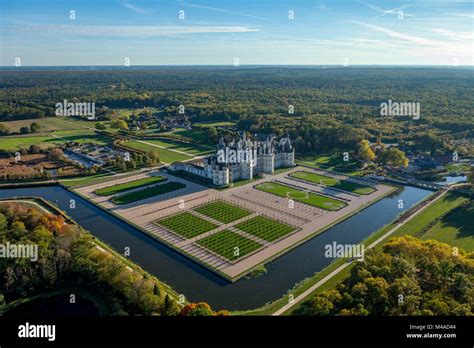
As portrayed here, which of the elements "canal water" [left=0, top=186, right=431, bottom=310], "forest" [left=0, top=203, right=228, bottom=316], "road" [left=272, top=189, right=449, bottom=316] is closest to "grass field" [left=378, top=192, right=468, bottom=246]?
"road" [left=272, top=189, right=449, bottom=316]

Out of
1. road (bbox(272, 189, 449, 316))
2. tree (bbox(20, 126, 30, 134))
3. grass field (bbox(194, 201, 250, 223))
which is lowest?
road (bbox(272, 189, 449, 316))

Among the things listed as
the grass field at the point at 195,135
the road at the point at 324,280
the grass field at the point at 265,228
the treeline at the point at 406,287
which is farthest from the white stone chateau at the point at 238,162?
the treeline at the point at 406,287

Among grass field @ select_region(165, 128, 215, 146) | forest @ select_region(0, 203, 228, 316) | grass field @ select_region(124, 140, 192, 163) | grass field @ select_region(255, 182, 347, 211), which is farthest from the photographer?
grass field @ select_region(165, 128, 215, 146)

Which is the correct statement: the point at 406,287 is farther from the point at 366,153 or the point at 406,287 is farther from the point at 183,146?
the point at 183,146

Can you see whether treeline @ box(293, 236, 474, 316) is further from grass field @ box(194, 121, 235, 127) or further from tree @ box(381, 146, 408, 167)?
grass field @ box(194, 121, 235, 127)

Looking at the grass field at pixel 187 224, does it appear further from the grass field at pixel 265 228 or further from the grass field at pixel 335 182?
the grass field at pixel 335 182

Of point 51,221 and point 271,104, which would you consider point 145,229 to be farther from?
point 271,104
